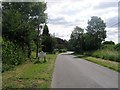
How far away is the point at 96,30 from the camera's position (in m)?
76.7

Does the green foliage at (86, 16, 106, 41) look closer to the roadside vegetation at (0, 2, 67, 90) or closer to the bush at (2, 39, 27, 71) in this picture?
the roadside vegetation at (0, 2, 67, 90)

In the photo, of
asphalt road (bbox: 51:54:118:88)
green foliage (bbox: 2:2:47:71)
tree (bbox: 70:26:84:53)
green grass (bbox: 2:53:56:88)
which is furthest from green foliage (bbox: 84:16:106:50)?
green grass (bbox: 2:53:56:88)

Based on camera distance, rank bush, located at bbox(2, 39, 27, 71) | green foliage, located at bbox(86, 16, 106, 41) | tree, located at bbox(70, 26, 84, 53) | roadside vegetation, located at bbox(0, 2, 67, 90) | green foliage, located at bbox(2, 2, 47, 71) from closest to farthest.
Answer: roadside vegetation, located at bbox(0, 2, 67, 90) → bush, located at bbox(2, 39, 27, 71) → green foliage, located at bbox(2, 2, 47, 71) → green foliage, located at bbox(86, 16, 106, 41) → tree, located at bbox(70, 26, 84, 53)

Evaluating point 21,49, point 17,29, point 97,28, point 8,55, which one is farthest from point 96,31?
point 8,55

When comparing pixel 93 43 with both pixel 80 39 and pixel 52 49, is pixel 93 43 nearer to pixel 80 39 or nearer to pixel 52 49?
pixel 52 49

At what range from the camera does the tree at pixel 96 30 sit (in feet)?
248

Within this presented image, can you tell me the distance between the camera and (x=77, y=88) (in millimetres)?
12125

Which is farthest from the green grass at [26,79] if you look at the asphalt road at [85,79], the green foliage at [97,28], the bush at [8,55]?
the green foliage at [97,28]

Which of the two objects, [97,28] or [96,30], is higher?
[97,28]

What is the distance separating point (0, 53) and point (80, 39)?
8569cm

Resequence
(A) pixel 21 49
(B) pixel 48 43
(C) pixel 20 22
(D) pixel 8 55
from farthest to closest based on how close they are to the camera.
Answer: (B) pixel 48 43 → (A) pixel 21 49 → (C) pixel 20 22 → (D) pixel 8 55

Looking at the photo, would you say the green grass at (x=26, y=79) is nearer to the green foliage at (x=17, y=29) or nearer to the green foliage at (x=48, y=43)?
the green foliage at (x=17, y=29)

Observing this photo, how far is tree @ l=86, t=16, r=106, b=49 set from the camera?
2975 inches

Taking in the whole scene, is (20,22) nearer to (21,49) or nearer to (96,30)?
(21,49)
